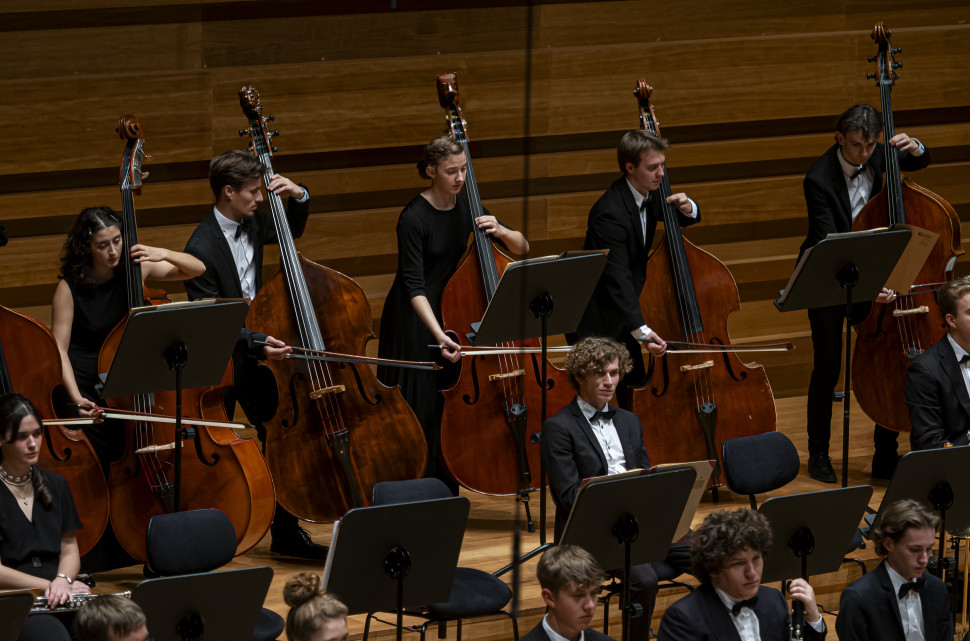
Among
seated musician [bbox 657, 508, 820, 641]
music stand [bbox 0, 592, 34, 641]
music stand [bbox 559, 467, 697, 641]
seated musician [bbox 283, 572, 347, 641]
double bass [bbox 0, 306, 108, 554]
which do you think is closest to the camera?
music stand [bbox 0, 592, 34, 641]

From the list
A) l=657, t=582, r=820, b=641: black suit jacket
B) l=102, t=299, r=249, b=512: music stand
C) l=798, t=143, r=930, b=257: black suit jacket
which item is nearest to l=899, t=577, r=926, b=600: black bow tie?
l=657, t=582, r=820, b=641: black suit jacket

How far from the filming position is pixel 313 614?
2.63 m

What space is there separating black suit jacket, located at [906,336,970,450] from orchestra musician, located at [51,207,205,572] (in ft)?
7.01

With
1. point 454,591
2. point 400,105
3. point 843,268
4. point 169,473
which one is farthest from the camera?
point 400,105

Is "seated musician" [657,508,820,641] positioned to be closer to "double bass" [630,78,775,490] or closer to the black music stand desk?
the black music stand desk

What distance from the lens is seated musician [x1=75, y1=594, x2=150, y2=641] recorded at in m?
2.52

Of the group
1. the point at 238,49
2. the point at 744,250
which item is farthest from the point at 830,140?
the point at 238,49

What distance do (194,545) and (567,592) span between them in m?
0.90

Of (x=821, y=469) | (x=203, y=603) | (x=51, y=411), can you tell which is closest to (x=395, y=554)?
(x=203, y=603)

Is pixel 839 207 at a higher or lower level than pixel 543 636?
higher

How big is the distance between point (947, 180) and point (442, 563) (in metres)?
3.88

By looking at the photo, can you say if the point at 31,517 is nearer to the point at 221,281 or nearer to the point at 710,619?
the point at 221,281

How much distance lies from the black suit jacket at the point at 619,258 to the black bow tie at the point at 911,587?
123 centimetres

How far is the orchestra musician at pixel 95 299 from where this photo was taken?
352 centimetres
